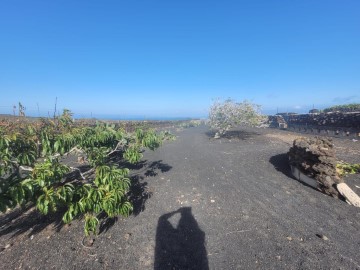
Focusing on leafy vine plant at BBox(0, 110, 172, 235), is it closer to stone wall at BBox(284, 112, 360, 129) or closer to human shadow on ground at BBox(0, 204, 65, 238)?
human shadow on ground at BBox(0, 204, 65, 238)

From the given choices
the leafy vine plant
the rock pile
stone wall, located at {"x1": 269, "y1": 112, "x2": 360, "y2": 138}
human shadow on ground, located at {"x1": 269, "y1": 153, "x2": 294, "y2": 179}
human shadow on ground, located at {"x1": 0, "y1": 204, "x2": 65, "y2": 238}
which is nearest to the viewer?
the leafy vine plant

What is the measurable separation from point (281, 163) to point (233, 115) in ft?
33.6

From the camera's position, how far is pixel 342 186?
257 inches

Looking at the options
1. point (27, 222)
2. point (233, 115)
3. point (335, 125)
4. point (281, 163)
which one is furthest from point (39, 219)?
point (335, 125)

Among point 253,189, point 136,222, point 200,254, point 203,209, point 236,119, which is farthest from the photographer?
point 236,119

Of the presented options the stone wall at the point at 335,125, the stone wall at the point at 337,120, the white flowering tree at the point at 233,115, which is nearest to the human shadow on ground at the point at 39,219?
the white flowering tree at the point at 233,115

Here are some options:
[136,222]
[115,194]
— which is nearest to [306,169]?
[136,222]

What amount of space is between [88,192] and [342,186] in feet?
23.4

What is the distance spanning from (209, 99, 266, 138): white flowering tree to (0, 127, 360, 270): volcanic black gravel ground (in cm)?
1211

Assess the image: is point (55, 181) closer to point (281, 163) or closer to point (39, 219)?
point (39, 219)

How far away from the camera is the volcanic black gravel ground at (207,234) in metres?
4.14

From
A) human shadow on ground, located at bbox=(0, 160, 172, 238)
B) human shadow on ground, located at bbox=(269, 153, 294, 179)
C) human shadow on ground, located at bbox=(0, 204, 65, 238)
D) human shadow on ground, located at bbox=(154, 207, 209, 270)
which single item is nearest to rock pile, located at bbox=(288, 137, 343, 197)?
human shadow on ground, located at bbox=(269, 153, 294, 179)

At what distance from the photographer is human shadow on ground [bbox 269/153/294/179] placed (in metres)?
9.09

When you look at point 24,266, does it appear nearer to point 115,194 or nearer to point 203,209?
point 115,194
